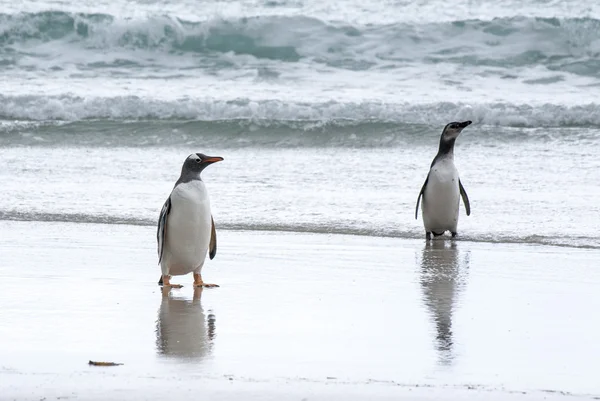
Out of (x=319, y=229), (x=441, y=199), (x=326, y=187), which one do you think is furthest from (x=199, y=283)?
(x=326, y=187)

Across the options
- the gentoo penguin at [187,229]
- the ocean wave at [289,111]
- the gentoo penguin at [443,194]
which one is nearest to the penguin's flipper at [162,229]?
the gentoo penguin at [187,229]

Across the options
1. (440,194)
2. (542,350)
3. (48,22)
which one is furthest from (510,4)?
(542,350)

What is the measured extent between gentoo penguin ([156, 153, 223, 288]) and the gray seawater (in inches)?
74.0

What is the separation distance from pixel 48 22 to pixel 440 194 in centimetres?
1306

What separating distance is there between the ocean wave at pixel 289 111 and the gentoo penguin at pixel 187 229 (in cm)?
712

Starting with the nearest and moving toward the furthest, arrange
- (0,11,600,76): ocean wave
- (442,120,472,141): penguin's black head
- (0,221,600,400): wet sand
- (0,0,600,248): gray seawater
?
1. (0,221,600,400): wet sand
2. (442,120,472,141): penguin's black head
3. (0,0,600,248): gray seawater
4. (0,11,600,76): ocean wave

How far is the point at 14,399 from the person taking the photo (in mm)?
3217

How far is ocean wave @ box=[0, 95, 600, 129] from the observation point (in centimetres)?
1284

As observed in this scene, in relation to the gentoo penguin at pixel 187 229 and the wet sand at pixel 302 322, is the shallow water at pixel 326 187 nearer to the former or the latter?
the wet sand at pixel 302 322

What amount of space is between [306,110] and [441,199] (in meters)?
6.23

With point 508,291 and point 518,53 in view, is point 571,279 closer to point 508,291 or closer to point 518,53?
point 508,291

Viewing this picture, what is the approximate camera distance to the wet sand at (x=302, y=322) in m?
3.41

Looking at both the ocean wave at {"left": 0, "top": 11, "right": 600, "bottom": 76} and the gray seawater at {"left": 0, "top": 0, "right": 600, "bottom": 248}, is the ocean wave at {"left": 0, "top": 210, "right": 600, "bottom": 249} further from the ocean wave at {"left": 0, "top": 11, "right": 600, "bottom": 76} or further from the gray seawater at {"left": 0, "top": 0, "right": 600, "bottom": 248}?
the ocean wave at {"left": 0, "top": 11, "right": 600, "bottom": 76}

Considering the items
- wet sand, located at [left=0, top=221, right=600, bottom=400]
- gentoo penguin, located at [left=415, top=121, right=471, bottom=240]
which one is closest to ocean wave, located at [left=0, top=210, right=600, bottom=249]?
gentoo penguin, located at [left=415, top=121, right=471, bottom=240]
